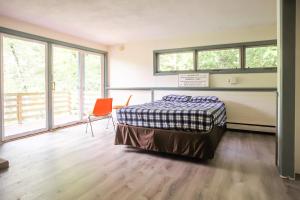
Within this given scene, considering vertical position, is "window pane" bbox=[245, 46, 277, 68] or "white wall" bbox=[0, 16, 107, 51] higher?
"white wall" bbox=[0, 16, 107, 51]

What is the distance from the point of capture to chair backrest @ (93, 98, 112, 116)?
13.2ft

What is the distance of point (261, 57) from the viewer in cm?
425

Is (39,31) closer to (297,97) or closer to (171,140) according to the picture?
(171,140)

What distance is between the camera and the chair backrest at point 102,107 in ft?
13.2

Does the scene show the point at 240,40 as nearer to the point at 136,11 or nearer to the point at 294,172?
the point at 136,11

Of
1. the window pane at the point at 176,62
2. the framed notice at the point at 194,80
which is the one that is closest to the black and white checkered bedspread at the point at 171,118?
the framed notice at the point at 194,80

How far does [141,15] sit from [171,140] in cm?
221

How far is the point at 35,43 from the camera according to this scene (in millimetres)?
4125

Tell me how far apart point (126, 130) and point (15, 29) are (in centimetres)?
281

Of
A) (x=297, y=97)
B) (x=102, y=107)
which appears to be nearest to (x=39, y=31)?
(x=102, y=107)

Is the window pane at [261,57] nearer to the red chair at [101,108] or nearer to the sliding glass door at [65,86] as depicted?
the red chair at [101,108]

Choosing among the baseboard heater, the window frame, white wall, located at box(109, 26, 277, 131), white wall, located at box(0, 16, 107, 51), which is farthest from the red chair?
the baseboard heater

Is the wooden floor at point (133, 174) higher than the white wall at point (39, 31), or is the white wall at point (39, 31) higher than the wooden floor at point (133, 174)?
the white wall at point (39, 31)

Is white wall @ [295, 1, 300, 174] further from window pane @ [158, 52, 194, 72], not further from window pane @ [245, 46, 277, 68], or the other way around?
window pane @ [158, 52, 194, 72]
